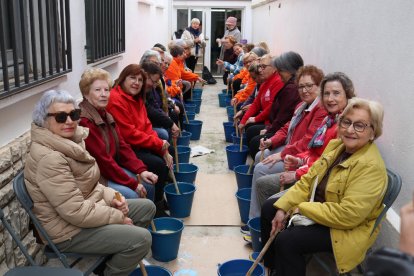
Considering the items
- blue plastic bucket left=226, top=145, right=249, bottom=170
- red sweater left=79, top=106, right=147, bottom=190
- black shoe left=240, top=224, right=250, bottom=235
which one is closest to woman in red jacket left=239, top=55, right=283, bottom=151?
blue plastic bucket left=226, top=145, right=249, bottom=170

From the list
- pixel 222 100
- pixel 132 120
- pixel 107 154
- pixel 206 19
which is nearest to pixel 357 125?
pixel 107 154

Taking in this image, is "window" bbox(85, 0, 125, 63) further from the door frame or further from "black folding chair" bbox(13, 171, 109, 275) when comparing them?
the door frame

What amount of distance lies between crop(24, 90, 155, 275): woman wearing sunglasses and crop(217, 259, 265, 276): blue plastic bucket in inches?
22.4

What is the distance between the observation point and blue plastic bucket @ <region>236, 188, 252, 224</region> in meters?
3.98

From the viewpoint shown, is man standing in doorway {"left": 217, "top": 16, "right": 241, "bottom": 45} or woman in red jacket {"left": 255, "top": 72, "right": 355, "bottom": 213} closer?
woman in red jacket {"left": 255, "top": 72, "right": 355, "bottom": 213}

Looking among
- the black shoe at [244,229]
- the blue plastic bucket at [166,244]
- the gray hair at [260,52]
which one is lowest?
the black shoe at [244,229]

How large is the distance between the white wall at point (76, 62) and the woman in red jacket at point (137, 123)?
471 millimetres

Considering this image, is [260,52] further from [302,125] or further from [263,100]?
[302,125]

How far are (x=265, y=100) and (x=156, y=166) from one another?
1.80m

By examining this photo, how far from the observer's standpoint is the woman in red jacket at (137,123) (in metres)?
3.92

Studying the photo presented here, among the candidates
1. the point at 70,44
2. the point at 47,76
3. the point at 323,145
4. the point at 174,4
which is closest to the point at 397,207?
the point at 323,145

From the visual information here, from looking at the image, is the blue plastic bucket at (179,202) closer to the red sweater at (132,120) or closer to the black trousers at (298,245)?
the red sweater at (132,120)

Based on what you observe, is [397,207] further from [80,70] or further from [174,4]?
[174,4]

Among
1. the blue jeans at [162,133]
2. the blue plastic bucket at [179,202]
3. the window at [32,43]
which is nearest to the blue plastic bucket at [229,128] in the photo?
the blue jeans at [162,133]
